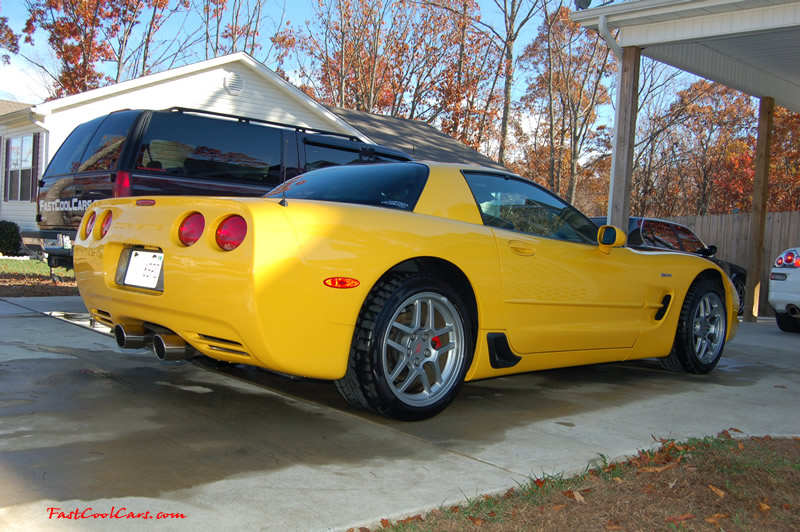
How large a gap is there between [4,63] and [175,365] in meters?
29.3

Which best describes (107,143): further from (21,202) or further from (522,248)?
(21,202)

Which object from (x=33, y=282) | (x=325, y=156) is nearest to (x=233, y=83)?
(x=33, y=282)

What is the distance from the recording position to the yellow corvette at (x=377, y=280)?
310 cm

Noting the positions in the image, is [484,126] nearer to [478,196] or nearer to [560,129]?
[560,129]

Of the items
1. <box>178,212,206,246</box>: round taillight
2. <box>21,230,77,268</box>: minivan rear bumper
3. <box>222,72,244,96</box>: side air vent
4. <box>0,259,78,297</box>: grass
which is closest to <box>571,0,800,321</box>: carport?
<box>21,230,77,268</box>: minivan rear bumper

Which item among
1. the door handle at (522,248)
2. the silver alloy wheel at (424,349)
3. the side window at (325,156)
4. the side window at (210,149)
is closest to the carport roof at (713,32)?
the side window at (325,156)

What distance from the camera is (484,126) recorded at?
3641 cm

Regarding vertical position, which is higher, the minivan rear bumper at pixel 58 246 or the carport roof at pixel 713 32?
the carport roof at pixel 713 32

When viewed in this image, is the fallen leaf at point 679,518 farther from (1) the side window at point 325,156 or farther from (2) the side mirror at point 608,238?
(1) the side window at point 325,156

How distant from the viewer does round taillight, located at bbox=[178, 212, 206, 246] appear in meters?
3.32

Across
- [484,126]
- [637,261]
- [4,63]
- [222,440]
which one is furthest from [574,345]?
[484,126]

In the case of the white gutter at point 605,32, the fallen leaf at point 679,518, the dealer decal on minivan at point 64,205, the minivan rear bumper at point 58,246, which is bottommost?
the fallen leaf at point 679,518

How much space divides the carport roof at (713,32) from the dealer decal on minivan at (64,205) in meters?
6.29

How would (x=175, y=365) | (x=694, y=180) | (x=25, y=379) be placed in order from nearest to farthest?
(x=25, y=379) < (x=175, y=365) < (x=694, y=180)
